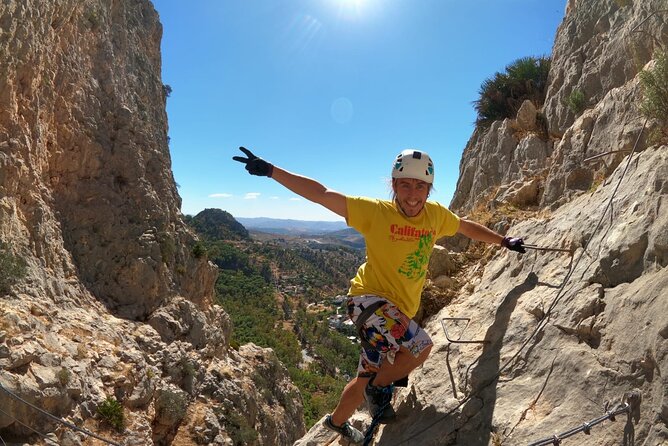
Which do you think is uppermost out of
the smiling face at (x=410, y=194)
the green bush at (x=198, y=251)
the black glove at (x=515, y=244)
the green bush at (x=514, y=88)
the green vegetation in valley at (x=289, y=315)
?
the green bush at (x=514, y=88)

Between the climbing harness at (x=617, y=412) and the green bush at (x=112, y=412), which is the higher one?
the climbing harness at (x=617, y=412)

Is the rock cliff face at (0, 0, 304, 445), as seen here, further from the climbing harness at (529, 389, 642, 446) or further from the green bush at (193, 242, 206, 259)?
the climbing harness at (529, 389, 642, 446)

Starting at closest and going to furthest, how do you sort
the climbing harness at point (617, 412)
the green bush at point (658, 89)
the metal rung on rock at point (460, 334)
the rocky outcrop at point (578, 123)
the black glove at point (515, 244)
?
the climbing harness at point (617, 412) < the green bush at point (658, 89) < the metal rung on rock at point (460, 334) < the black glove at point (515, 244) < the rocky outcrop at point (578, 123)

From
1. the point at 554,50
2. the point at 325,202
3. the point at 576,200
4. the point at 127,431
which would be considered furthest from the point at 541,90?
the point at 127,431

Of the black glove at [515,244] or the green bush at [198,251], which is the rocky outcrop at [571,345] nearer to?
the black glove at [515,244]

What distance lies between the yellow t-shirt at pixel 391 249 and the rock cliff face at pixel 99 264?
22.7 ft

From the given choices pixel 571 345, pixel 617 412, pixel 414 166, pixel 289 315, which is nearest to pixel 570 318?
pixel 571 345

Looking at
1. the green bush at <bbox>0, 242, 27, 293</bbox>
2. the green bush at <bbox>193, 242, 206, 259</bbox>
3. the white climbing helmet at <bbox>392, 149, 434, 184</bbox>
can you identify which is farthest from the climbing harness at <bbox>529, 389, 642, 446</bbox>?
the green bush at <bbox>193, 242, 206, 259</bbox>

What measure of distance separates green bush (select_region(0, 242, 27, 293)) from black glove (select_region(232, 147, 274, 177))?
28.0 feet

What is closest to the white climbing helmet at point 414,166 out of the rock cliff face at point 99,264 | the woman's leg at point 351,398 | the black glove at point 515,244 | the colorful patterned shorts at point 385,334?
the colorful patterned shorts at point 385,334

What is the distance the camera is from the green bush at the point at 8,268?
8734 millimetres

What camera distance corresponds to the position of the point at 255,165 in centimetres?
332

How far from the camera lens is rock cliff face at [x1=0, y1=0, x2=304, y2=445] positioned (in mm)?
8609

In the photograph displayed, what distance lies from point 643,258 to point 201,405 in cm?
1383
